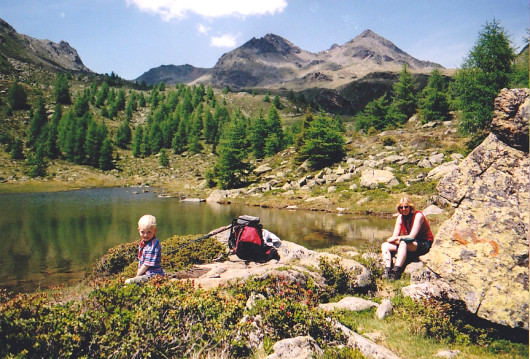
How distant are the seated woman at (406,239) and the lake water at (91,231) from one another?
9.64m

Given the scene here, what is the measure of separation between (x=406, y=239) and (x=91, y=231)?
25.6m

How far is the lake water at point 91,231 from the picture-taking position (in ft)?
50.9

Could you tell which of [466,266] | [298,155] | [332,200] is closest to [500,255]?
[466,266]

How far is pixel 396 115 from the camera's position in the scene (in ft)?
206

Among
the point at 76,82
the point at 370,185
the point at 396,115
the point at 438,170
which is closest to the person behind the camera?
the point at 438,170

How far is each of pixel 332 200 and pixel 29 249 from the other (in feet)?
96.1

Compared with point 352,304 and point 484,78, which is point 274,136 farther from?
point 352,304

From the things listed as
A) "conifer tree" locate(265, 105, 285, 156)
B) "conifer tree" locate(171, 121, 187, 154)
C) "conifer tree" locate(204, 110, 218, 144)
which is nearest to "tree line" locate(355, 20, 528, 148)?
"conifer tree" locate(265, 105, 285, 156)

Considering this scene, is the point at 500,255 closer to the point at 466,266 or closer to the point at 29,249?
the point at 466,266

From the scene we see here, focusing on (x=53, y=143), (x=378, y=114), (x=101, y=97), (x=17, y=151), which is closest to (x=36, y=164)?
(x=17, y=151)

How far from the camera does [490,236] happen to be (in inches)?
221

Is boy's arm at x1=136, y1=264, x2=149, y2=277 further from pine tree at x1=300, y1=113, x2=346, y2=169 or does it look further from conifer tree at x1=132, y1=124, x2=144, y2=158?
conifer tree at x1=132, y1=124, x2=144, y2=158

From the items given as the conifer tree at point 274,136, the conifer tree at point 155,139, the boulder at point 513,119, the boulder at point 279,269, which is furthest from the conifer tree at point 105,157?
the boulder at point 513,119

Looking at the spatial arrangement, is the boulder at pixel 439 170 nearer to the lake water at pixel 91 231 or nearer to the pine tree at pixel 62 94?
the lake water at pixel 91 231
